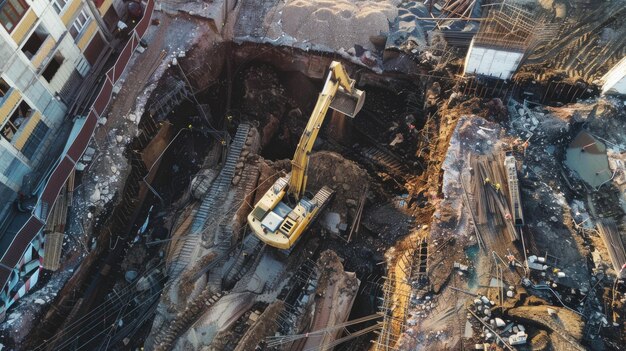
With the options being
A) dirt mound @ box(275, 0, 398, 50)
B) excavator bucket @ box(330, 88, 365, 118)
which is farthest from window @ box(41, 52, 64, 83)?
excavator bucket @ box(330, 88, 365, 118)

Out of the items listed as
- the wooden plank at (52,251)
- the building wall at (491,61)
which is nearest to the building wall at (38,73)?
the wooden plank at (52,251)

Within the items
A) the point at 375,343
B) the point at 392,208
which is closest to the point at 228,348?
the point at 375,343

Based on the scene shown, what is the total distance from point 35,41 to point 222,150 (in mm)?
8684

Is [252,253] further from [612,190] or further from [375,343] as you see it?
[612,190]

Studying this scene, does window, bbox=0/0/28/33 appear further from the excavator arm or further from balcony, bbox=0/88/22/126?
the excavator arm

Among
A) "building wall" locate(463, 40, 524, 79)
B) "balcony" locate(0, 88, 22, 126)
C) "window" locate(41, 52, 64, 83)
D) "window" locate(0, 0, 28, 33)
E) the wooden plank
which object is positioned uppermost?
"building wall" locate(463, 40, 524, 79)

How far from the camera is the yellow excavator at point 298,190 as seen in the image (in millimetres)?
15945

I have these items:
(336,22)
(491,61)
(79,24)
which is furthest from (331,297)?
(79,24)

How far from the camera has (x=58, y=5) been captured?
1816cm

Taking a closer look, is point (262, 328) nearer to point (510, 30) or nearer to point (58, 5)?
point (58, 5)

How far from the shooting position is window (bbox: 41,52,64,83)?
61.7 ft

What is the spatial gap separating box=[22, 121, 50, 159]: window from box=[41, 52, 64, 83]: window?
195cm

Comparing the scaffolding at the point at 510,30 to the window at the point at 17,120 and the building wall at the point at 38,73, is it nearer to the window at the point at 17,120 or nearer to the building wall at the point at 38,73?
the building wall at the point at 38,73

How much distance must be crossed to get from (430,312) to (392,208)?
4.74 meters
